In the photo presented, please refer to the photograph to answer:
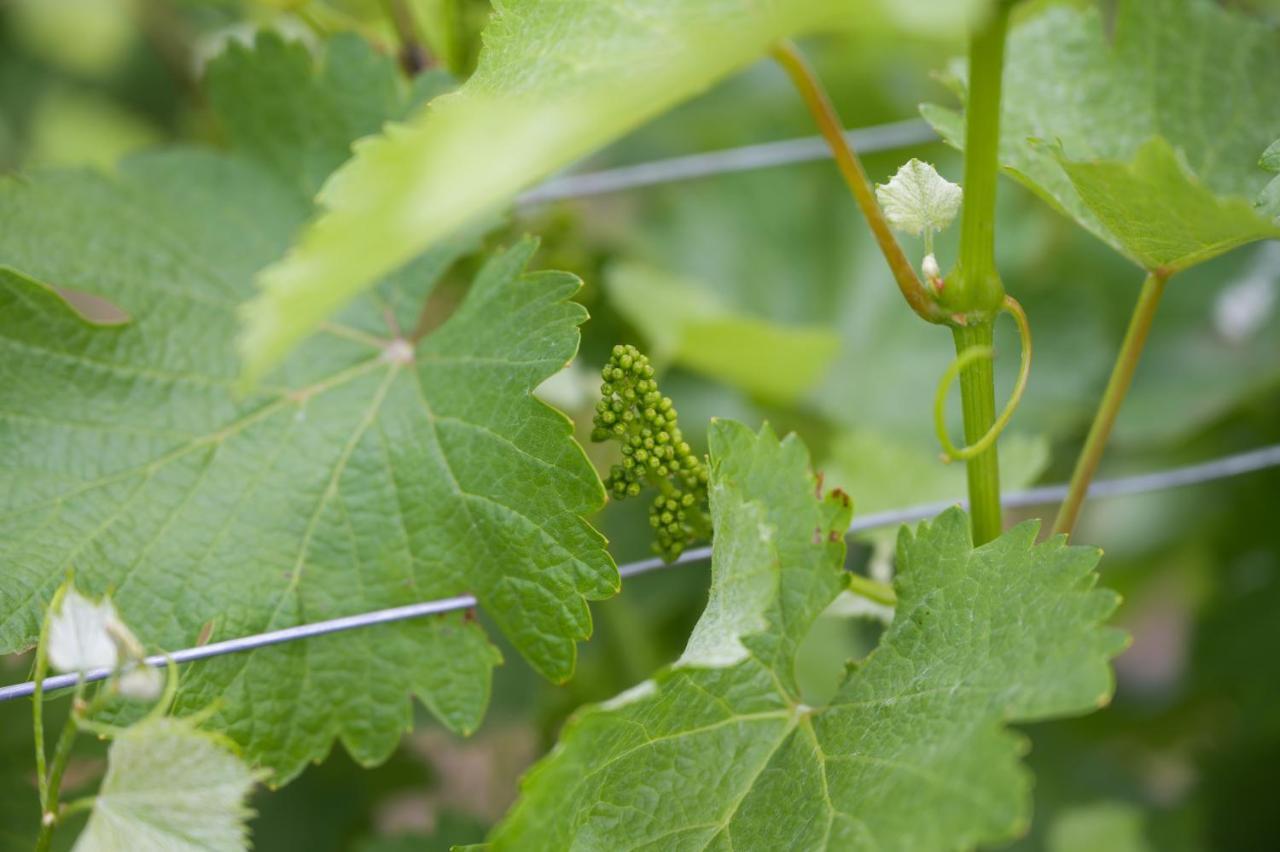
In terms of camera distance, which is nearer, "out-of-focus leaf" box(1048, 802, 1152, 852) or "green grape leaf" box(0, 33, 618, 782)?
"green grape leaf" box(0, 33, 618, 782)

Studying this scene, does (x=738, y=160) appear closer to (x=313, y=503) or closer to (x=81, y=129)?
(x=313, y=503)

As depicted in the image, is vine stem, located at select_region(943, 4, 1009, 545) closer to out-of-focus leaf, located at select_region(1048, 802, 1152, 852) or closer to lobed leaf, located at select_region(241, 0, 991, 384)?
lobed leaf, located at select_region(241, 0, 991, 384)

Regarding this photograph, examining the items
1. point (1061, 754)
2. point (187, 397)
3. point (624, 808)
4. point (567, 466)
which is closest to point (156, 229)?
point (187, 397)

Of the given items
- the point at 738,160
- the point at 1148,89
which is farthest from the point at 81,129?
the point at 1148,89

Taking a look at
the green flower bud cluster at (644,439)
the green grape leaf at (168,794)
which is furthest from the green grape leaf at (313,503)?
the green grape leaf at (168,794)

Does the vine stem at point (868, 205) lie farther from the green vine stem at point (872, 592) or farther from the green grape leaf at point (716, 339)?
the green grape leaf at point (716, 339)

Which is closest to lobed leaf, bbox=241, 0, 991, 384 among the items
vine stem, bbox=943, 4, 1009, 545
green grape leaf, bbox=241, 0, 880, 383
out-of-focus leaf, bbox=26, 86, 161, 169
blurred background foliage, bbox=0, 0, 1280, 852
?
green grape leaf, bbox=241, 0, 880, 383

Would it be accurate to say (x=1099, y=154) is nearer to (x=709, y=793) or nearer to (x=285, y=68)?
(x=709, y=793)
